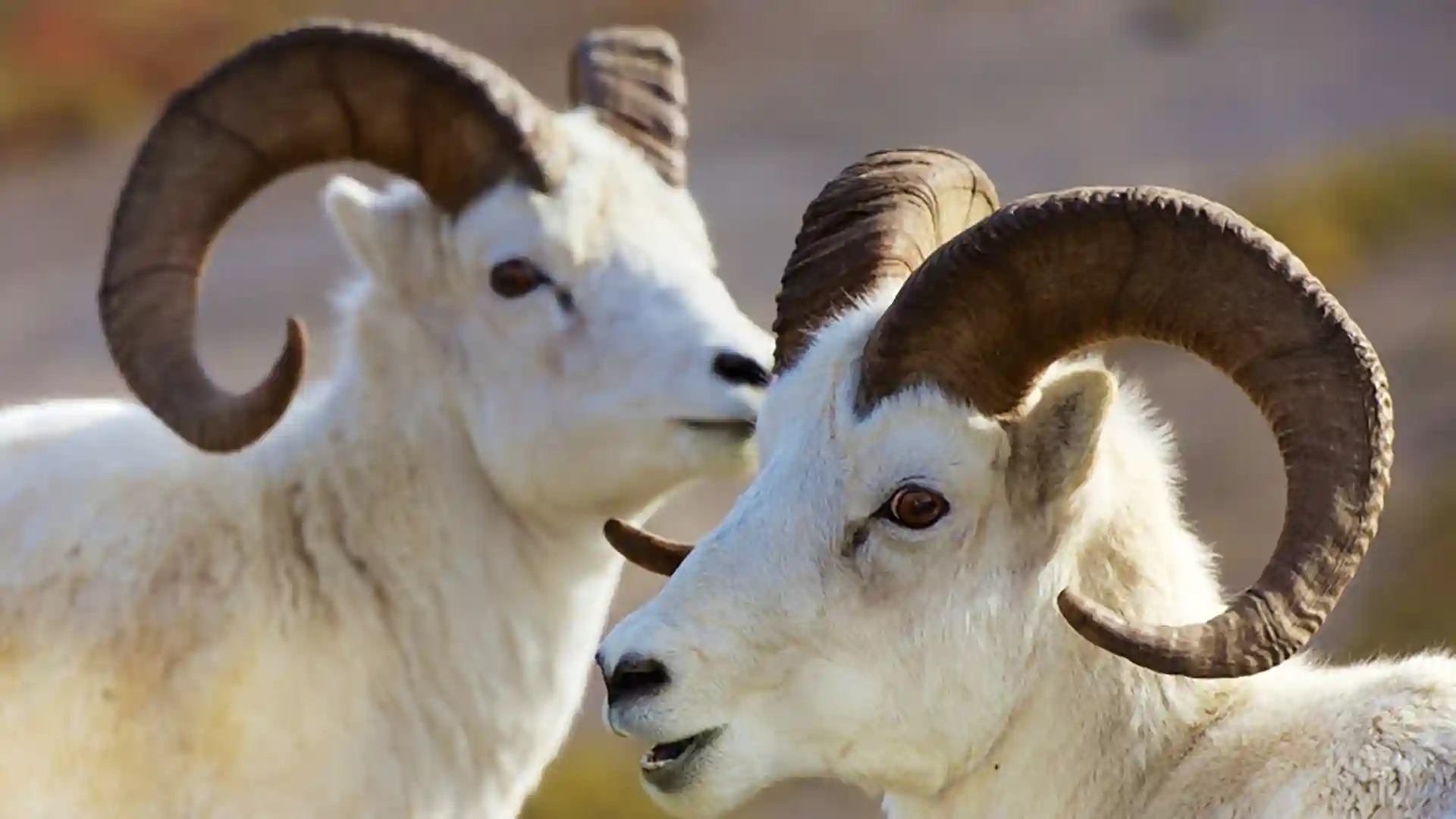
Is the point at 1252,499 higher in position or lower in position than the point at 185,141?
lower

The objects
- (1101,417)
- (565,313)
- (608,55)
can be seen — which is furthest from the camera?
(608,55)

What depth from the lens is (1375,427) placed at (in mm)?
3549

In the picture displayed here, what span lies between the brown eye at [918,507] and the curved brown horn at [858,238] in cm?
54

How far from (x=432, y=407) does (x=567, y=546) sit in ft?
1.89

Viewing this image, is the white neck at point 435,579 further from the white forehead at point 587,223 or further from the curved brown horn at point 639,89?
the curved brown horn at point 639,89

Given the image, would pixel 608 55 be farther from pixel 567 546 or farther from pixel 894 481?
pixel 894 481

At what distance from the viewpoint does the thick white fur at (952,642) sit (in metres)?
3.90

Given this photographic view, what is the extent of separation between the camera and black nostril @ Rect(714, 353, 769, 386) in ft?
18.4

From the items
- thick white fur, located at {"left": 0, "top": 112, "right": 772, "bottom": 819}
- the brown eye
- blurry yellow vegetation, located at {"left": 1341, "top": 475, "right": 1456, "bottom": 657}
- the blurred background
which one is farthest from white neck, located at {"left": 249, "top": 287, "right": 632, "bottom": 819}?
blurry yellow vegetation, located at {"left": 1341, "top": 475, "right": 1456, "bottom": 657}

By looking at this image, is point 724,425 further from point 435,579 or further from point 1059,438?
point 1059,438

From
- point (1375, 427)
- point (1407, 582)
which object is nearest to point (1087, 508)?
point (1375, 427)

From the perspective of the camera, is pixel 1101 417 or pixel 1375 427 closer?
pixel 1375 427

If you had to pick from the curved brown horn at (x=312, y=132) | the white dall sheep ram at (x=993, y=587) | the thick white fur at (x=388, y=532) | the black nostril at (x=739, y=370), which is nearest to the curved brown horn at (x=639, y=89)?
the thick white fur at (x=388, y=532)

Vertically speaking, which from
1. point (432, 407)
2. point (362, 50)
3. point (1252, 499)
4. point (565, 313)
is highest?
point (362, 50)
